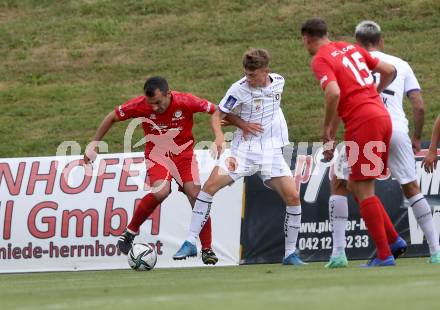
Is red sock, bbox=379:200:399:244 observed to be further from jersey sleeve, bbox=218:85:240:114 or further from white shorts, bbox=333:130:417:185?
jersey sleeve, bbox=218:85:240:114

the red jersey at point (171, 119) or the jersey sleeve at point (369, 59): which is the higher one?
the jersey sleeve at point (369, 59)

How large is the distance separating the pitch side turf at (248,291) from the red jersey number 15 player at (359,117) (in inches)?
22.6

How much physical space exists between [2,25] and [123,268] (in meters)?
15.9

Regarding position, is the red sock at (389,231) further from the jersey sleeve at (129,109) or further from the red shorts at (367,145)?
the jersey sleeve at (129,109)

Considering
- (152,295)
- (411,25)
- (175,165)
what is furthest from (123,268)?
(411,25)

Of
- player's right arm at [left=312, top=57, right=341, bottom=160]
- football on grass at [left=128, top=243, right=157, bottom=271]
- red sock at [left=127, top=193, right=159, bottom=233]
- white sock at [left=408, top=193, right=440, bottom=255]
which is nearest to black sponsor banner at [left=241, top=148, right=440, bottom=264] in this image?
red sock at [left=127, top=193, right=159, bottom=233]

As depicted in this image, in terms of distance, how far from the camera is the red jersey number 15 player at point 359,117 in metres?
9.89

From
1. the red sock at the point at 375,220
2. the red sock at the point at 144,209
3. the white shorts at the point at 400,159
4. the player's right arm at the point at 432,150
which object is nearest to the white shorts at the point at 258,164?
the red sock at the point at 144,209

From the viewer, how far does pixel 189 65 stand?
24438 mm

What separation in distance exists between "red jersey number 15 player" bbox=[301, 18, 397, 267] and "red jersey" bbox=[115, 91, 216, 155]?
94.9 inches

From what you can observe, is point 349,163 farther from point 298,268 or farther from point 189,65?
point 189,65

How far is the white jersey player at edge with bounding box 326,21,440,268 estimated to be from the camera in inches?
421

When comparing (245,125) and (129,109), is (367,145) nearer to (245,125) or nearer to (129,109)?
(245,125)

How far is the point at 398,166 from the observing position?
35.1ft
